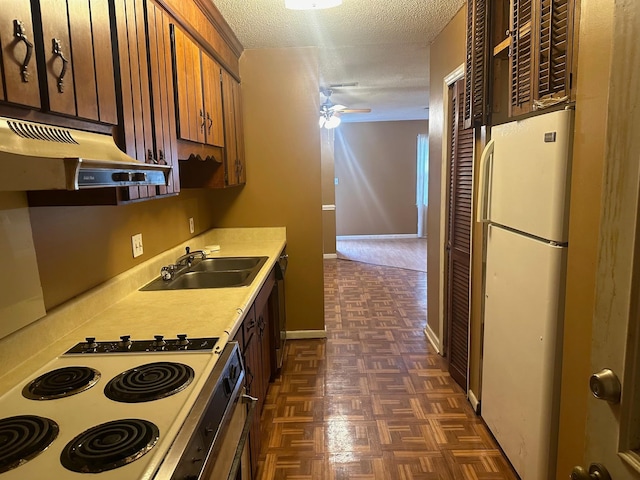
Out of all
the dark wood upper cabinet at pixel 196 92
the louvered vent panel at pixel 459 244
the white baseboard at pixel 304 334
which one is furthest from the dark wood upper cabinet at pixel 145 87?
the white baseboard at pixel 304 334

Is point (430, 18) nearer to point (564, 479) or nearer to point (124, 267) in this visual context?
point (124, 267)

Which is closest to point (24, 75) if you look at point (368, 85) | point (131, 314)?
point (131, 314)

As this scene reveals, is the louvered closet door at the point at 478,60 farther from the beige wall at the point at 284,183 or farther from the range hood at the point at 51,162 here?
the range hood at the point at 51,162

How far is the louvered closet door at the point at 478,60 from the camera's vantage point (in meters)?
2.13

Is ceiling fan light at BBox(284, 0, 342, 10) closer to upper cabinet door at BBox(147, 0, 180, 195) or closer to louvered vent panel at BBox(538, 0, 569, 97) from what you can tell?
upper cabinet door at BBox(147, 0, 180, 195)

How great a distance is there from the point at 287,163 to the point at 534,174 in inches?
86.0

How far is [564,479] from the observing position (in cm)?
160

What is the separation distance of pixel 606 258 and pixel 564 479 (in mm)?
1271

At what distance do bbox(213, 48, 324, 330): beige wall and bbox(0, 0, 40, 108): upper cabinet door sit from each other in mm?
2517

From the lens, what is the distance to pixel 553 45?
1.57 m

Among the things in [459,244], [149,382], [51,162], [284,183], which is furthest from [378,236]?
[51,162]

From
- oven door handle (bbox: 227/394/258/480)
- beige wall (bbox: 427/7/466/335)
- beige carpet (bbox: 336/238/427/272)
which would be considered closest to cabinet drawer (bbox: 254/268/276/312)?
oven door handle (bbox: 227/394/258/480)

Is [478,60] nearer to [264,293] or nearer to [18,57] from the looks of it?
[264,293]

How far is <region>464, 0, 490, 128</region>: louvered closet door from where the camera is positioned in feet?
7.00
